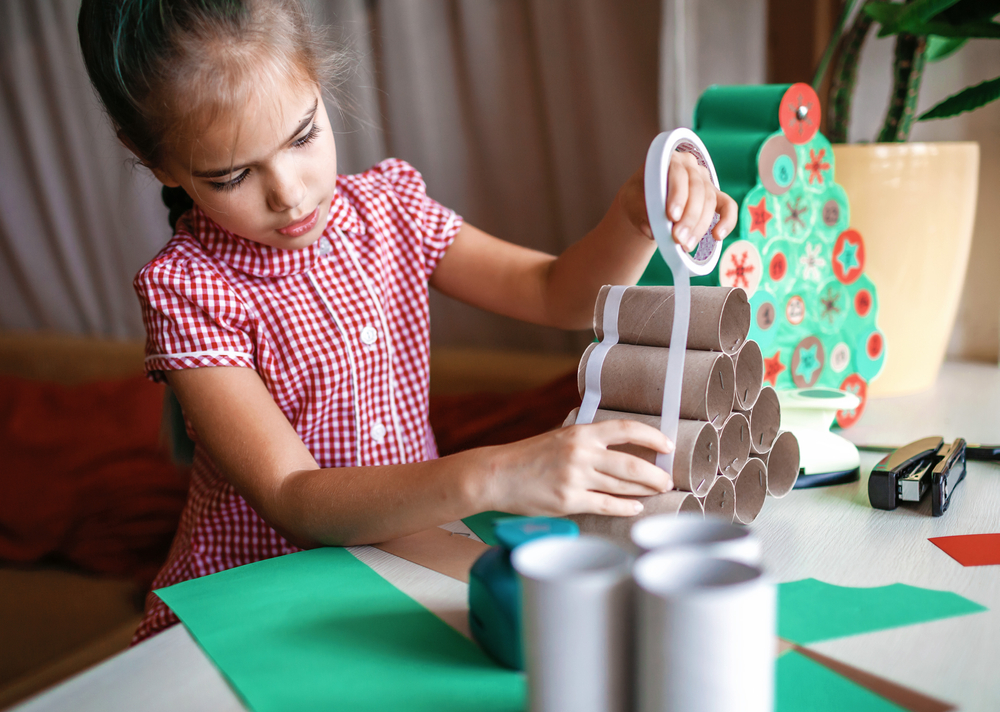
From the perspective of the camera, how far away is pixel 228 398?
72 centimetres

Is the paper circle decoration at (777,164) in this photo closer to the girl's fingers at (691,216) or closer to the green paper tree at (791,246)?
the green paper tree at (791,246)

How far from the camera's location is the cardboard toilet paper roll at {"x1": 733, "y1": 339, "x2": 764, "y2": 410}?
575mm

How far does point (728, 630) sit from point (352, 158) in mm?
1629

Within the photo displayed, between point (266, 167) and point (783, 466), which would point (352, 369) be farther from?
point (783, 466)

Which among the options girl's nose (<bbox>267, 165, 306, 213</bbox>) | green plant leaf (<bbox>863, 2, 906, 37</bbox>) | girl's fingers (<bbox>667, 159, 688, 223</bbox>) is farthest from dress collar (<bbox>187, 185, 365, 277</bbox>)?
green plant leaf (<bbox>863, 2, 906, 37</bbox>)

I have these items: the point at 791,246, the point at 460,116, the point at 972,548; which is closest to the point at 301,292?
the point at 791,246

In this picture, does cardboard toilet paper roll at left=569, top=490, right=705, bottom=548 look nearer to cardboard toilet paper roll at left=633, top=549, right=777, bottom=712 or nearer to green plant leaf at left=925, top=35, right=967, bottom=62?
cardboard toilet paper roll at left=633, top=549, right=777, bottom=712

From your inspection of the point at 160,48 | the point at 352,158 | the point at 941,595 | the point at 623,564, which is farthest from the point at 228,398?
the point at 352,158

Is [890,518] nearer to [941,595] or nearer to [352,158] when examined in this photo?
[941,595]

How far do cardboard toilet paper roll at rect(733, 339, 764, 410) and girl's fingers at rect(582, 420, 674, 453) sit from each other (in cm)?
9

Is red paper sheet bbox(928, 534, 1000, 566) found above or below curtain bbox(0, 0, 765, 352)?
below

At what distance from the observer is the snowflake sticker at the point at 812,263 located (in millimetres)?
880

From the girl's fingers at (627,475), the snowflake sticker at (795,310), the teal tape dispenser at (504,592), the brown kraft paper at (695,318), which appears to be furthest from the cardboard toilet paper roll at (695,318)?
the snowflake sticker at (795,310)

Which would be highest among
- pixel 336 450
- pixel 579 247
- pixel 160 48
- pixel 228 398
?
pixel 160 48
